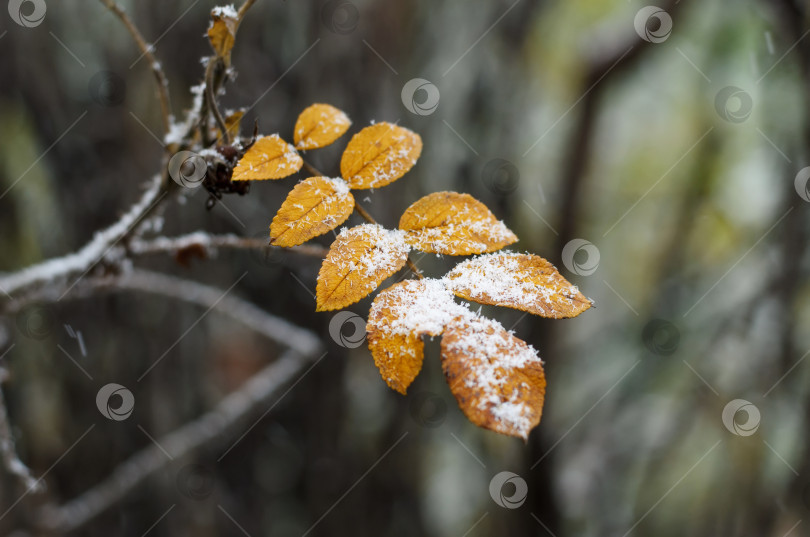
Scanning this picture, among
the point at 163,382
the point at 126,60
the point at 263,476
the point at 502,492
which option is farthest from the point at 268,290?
the point at 502,492

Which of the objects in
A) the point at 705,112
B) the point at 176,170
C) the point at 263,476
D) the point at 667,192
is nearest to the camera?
the point at 176,170

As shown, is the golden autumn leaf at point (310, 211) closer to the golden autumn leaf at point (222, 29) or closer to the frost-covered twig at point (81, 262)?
the golden autumn leaf at point (222, 29)

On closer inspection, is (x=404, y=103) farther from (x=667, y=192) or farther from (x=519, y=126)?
(x=667, y=192)
